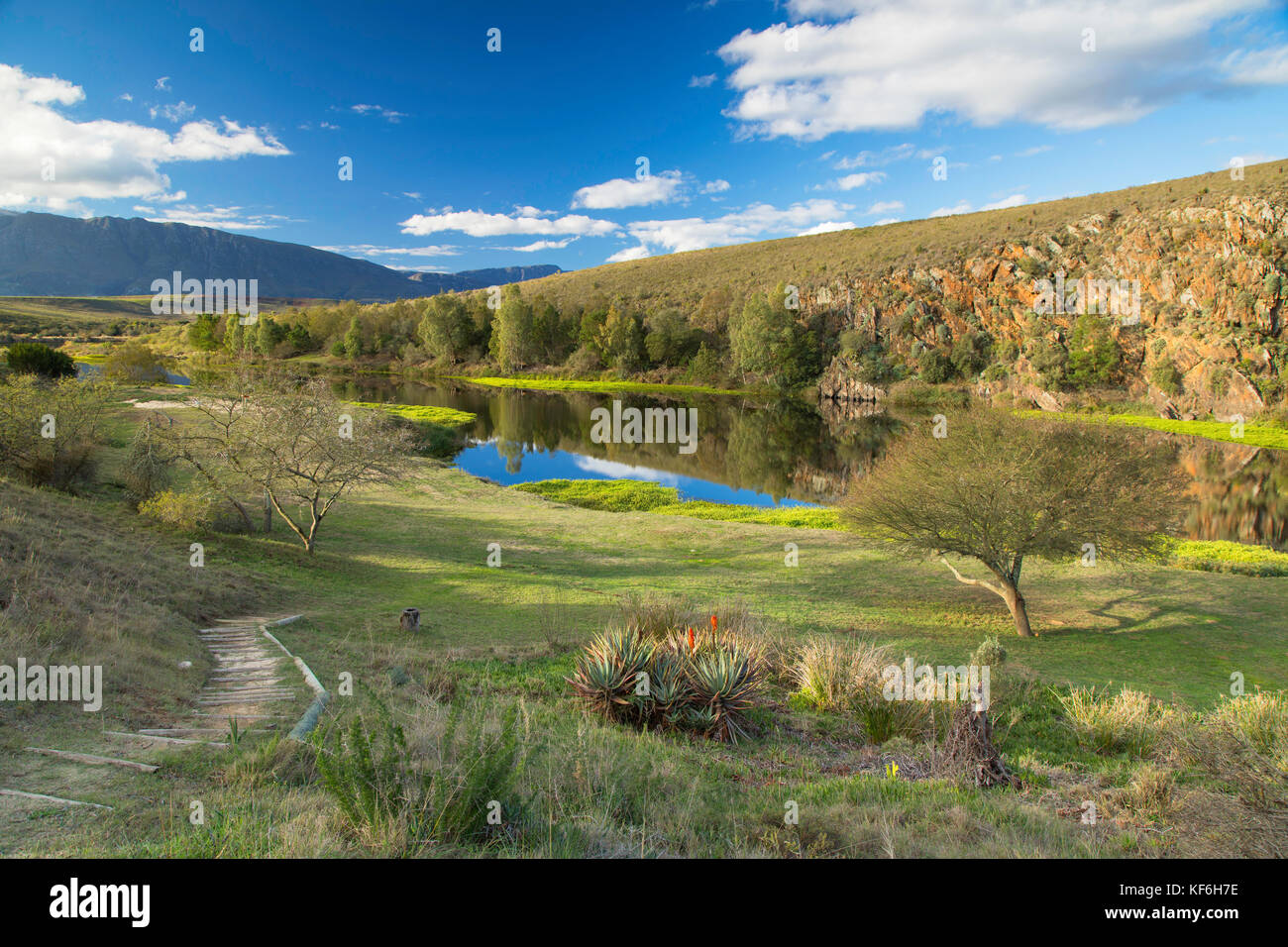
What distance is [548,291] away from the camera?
144 meters

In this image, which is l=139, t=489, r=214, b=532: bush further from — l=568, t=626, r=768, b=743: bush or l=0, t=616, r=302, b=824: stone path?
l=568, t=626, r=768, b=743: bush

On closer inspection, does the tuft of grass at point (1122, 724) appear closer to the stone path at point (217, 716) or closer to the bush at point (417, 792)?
the bush at point (417, 792)

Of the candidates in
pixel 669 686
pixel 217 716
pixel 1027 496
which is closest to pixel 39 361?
pixel 217 716

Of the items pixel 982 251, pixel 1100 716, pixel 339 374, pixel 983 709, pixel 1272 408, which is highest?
pixel 982 251

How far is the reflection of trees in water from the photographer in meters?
31.9

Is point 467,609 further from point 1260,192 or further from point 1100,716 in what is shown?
point 1260,192

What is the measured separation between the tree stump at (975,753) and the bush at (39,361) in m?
44.3

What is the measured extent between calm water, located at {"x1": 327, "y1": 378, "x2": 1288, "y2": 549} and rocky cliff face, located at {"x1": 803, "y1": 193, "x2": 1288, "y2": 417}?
14.4 metres

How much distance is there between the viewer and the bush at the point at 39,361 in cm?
3497

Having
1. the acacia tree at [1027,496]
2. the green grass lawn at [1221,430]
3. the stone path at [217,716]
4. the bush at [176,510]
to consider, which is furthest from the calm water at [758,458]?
the stone path at [217,716]

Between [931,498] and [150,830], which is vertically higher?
[931,498]

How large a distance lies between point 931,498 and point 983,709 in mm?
11415

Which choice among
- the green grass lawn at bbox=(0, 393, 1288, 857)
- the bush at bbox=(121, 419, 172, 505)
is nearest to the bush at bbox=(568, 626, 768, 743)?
the green grass lawn at bbox=(0, 393, 1288, 857)
